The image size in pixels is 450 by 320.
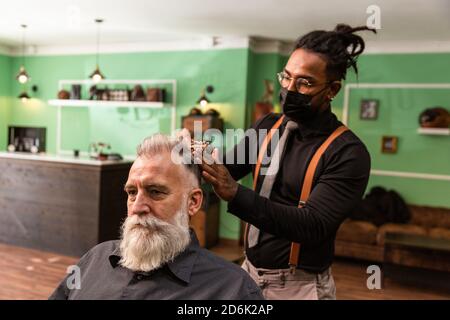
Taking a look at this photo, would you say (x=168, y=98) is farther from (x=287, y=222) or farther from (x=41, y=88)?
(x=287, y=222)

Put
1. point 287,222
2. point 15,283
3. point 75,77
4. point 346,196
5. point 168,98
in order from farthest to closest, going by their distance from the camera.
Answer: point 75,77 → point 168,98 → point 15,283 → point 346,196 → point 287,222

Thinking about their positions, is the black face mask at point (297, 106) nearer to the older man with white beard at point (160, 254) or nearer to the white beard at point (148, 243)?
the older man with white beard at point (160, 254)

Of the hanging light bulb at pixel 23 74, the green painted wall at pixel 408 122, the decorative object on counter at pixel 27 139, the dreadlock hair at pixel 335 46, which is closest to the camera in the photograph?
the dreadlock hair at pixel 335 46

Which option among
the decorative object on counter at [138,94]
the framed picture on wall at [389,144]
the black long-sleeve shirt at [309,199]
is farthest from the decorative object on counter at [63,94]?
the black long-sleeve shirt at [309,199]

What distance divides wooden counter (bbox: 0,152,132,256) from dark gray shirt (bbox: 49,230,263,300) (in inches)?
138

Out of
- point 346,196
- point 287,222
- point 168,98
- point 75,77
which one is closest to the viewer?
point 287,222

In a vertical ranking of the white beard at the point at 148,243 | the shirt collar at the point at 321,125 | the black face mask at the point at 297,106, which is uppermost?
the black face mask at the point at 297,106

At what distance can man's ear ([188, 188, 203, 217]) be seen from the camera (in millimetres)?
1377

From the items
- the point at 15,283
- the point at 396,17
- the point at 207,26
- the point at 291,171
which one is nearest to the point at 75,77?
the point at 207,26

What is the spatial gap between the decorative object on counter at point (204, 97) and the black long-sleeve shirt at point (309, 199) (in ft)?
13.7

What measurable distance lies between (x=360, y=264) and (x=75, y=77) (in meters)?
5.17

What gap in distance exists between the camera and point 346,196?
1.34 meters

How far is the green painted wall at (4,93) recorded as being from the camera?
24.9ft

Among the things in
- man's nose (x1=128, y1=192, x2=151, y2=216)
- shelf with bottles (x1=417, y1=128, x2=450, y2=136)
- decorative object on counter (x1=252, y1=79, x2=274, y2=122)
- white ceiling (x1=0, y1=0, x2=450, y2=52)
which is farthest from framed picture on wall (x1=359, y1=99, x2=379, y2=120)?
man's nose (x1=128, y1=192, x2=151, y2=216)
